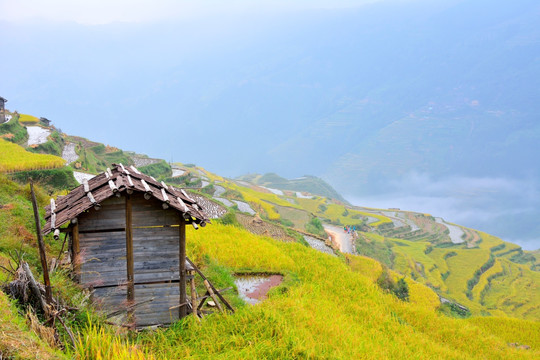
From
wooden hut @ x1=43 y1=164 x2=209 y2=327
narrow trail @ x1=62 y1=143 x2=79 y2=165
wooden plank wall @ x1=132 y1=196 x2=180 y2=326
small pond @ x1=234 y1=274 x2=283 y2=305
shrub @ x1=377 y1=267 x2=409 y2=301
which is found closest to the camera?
wooden hut @ x1=43 y1=164 x2=209 y2=327

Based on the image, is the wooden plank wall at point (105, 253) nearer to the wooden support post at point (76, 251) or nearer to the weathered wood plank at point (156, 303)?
the wooden support post at point (76, 251)

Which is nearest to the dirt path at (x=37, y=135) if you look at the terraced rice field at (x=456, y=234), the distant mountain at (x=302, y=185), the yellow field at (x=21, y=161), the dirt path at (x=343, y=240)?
the yellow field at (x=21, y=161)

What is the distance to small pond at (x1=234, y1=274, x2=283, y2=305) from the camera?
1149 cm

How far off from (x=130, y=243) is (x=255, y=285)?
5602 millimetres

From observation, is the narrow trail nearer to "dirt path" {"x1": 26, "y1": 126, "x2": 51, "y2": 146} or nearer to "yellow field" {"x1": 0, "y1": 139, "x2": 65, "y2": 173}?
"dirt path" {"x1": 26, "y1": 126, "x2": 51, "y2": 146}

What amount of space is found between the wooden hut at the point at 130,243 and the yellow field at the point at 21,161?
12368 millimetres

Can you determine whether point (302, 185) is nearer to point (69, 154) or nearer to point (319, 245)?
point (69, 154)

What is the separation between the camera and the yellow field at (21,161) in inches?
726

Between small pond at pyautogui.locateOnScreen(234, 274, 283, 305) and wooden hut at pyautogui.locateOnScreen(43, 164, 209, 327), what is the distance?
3369 mm

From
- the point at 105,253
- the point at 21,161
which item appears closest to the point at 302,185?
the point at 21,161

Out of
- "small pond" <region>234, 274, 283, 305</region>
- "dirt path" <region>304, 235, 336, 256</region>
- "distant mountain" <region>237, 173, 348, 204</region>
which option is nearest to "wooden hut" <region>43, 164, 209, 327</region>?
"small pond" <region>234, 274, 283, 305</region>

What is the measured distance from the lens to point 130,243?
790cm

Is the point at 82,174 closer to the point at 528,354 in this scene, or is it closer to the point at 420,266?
the point at 528,354

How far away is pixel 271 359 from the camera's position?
690 cm
